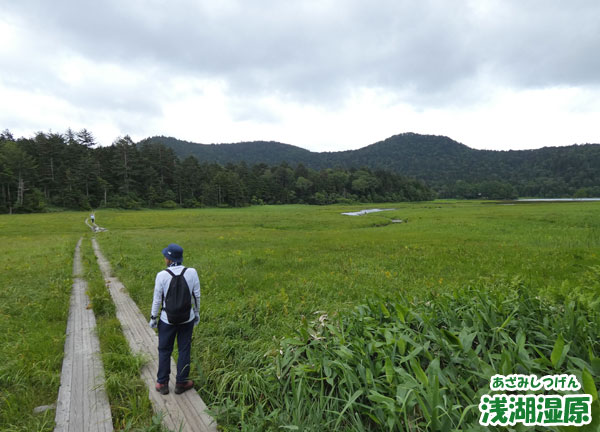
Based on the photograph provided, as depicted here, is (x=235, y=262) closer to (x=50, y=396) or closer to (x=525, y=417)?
(x=50, y=396)

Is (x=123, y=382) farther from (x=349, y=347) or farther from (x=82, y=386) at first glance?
(x=349, y=347)

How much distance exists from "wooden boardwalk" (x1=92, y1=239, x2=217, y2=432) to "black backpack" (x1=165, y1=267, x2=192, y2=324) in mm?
1069

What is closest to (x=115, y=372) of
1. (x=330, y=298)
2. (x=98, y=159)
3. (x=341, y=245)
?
(x=330, y=298)

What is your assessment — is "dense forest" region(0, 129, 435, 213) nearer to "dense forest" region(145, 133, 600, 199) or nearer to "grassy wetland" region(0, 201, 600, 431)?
"dense forest" region(145, 133, 600, 199)

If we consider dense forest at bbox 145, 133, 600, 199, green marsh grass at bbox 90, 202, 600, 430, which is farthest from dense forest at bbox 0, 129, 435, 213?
green marsh grass at bbox 90, 202, 600, 430

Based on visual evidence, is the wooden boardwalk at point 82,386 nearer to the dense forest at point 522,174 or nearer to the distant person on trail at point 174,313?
the distant person on trail at point 174,313

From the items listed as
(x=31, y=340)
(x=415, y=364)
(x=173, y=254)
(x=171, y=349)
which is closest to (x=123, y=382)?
(x=171, y=349)

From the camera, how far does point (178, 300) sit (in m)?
3.90

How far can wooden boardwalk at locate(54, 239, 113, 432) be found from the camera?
3.42 m

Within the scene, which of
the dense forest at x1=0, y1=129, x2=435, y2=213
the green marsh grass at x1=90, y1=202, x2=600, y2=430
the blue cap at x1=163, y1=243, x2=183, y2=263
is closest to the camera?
the green marsh grass at x1=90, y1=202, x2=600, y2=430

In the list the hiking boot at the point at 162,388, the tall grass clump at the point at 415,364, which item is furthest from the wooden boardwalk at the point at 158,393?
the tall grass clump at the point at 415,364

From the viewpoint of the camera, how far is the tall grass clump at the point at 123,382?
11.1ft

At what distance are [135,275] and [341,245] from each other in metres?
11.4

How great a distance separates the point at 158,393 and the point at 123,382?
0.66 metres
